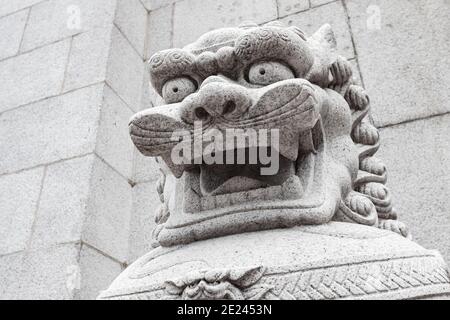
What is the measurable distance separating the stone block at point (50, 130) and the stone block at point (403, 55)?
1.50 metres

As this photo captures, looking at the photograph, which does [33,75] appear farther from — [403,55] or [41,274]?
[403,55]

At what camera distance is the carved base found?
3.08 feet

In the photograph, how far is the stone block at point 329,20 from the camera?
2.56 metres

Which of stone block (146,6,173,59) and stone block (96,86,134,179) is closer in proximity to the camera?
stone block (96,86,134,179)

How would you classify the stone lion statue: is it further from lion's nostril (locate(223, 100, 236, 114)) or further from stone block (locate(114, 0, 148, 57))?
stone block (locate(114, 0, 148, 57))

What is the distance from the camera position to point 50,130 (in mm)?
2572

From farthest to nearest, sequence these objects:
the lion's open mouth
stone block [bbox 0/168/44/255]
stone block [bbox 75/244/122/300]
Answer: stone block [bbox 0/168/44/255] → stone block [bbox 75/244/122/300] → the lion's open mouth

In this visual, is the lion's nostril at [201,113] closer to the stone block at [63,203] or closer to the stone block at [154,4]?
the stone block at [63,203]

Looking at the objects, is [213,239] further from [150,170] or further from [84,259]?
[150,170]

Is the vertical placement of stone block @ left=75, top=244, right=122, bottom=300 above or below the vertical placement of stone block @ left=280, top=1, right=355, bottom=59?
below

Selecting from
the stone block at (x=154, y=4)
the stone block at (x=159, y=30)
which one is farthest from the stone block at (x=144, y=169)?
the stone block at (x=154, y=4)

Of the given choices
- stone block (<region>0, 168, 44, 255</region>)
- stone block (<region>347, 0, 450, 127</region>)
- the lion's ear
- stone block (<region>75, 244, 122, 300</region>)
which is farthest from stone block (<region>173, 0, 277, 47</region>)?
stone block (<region>75, 244, 122, 300</region>)

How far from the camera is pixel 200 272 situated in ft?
3.33

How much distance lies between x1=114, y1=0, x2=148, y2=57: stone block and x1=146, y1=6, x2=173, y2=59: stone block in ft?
0.14
